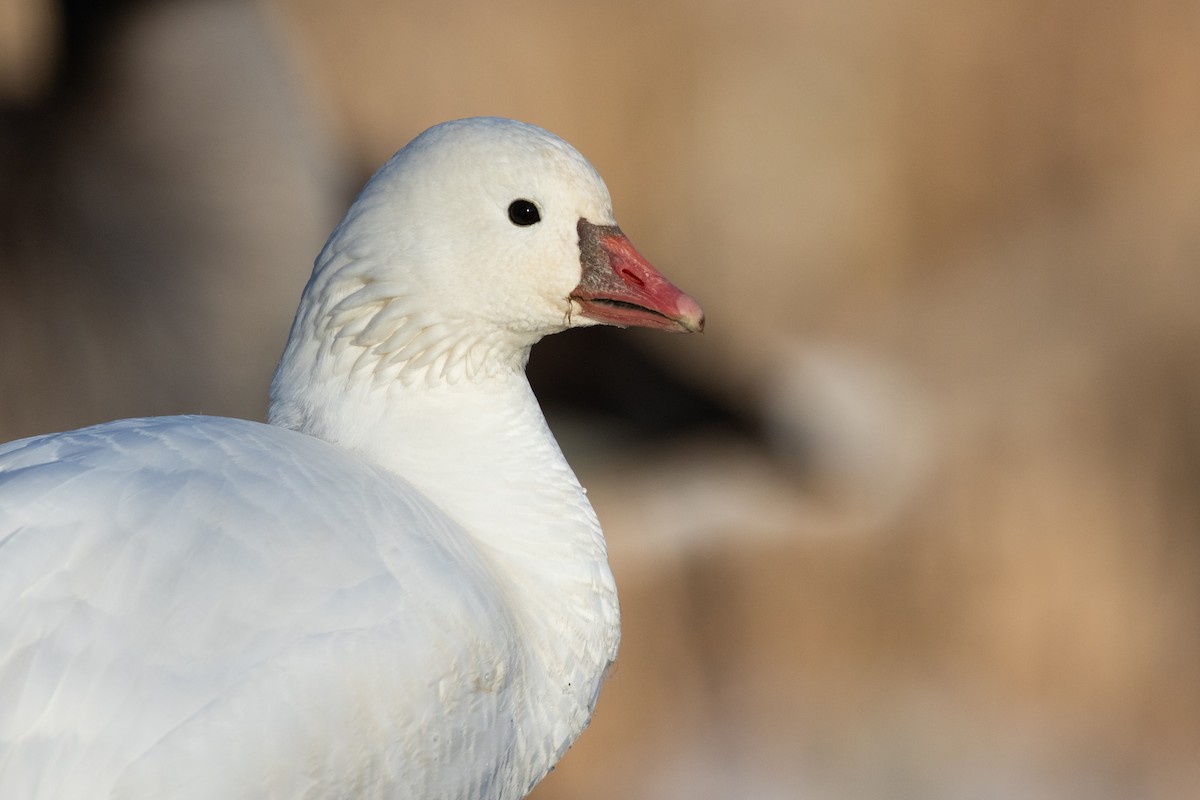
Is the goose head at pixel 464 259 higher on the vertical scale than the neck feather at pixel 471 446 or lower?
higher

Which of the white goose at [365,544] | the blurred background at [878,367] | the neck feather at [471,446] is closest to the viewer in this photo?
the white goose at [365,544]

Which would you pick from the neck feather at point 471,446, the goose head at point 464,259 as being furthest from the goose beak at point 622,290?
the neck feather at point 471,446

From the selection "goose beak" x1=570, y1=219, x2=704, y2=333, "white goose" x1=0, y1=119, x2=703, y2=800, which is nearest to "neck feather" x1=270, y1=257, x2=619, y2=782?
"white goose" x1=0, y1=119, x2=703, y2=800

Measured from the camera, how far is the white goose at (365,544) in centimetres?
141

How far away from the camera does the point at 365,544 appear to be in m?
1.57

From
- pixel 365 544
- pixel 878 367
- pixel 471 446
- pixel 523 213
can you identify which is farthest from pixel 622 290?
pixel 878 367

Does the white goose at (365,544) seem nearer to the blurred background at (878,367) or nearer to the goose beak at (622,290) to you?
the goose beak at (622,290)

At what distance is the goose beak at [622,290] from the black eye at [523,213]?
69 mm

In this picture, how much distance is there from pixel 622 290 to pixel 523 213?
0.18m

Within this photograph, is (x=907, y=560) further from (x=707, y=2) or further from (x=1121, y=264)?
(x=707, y=2)

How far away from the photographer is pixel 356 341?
1.78m

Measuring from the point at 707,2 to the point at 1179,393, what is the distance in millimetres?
2000

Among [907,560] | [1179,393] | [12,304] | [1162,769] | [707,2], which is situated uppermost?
[707,2]

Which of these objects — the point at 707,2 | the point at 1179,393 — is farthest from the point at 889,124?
the point at 1179,393
